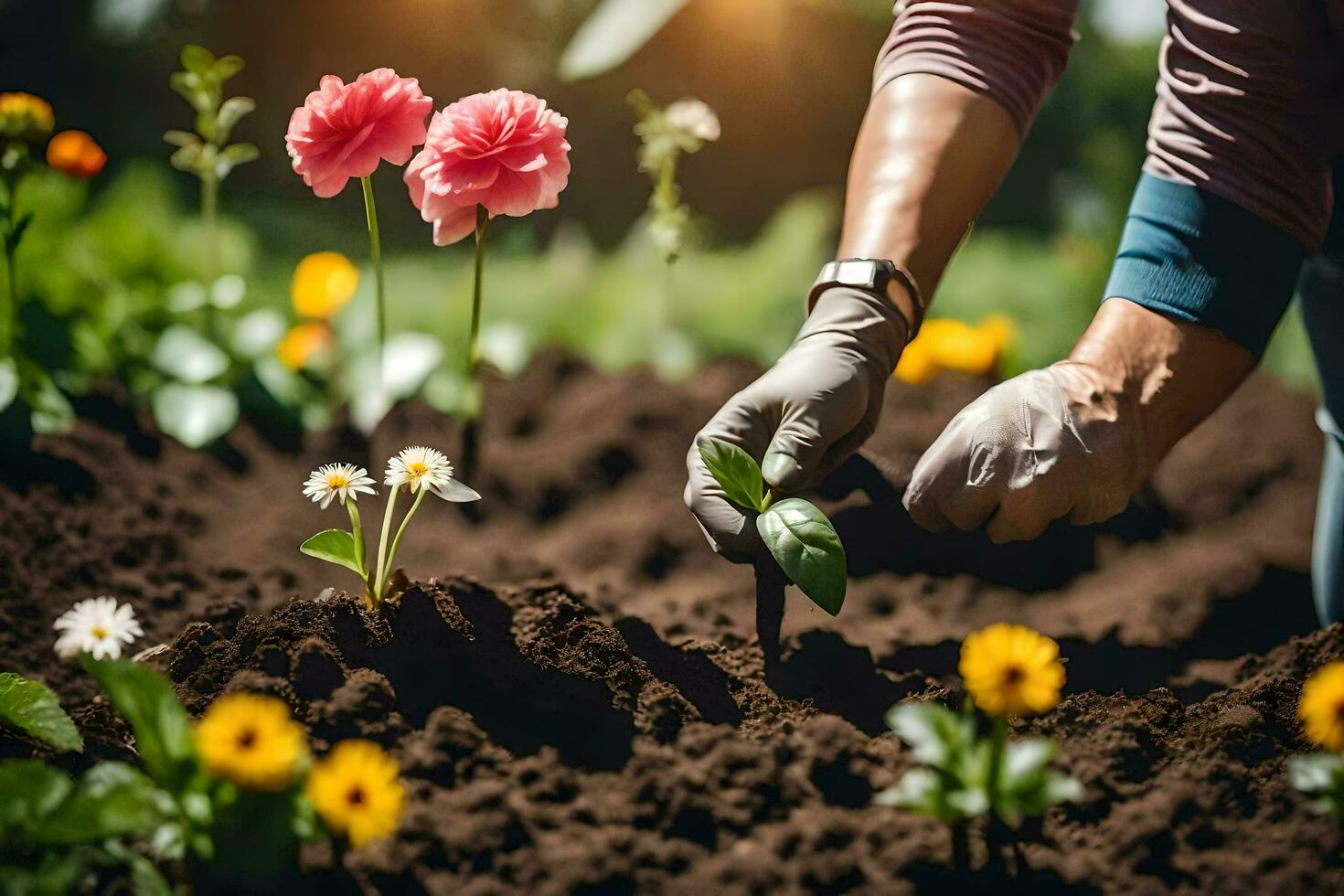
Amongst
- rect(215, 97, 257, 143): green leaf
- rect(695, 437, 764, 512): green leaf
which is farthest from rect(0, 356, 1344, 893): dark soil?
rect(215, 97, 257, 143): green leaf

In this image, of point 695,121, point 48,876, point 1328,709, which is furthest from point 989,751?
point 695,121

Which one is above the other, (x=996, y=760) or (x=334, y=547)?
(x=334, y=547)

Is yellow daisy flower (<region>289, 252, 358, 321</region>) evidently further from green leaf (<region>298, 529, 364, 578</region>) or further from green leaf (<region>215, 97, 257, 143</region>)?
green leaf (<region>298, 529, 364, 578</region>)

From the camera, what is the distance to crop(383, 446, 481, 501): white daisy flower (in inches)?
57.9

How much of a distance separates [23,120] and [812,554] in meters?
1.39

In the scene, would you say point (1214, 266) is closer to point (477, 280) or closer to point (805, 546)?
point (805, 546)

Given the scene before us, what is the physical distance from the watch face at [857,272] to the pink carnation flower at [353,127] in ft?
2.17

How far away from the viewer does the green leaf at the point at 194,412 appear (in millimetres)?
2467

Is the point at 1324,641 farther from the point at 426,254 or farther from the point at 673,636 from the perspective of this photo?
the point at 426,254

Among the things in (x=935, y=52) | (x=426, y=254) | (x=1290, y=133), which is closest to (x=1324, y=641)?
(x=1290, y=133)

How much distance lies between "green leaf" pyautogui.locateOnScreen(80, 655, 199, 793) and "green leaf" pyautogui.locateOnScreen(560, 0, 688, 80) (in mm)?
2891

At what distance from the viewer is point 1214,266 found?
1.66m

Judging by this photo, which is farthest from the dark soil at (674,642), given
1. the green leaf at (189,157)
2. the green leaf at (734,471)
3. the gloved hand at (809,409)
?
the green leaf at (189,157)

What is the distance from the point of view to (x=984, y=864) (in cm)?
116
